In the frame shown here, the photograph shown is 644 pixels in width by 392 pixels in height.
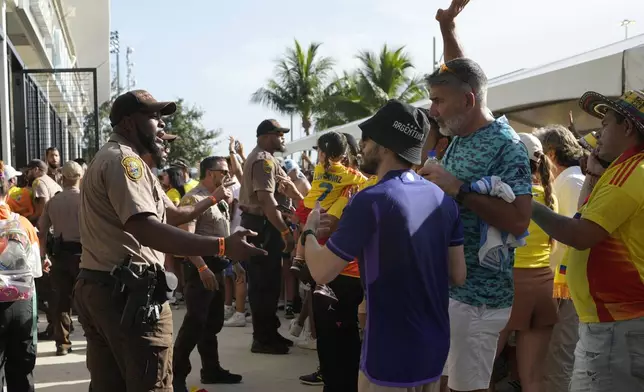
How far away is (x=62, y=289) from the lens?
7.60 meters

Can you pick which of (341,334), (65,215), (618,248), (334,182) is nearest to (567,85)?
(334,182)

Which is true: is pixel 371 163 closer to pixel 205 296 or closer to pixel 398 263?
pixel 398 263

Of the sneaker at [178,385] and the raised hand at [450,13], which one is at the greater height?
the raised hand at [450,13]

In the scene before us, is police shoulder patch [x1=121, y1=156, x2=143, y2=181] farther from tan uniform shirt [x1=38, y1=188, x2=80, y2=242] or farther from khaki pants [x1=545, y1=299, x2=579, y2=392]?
tan uniform shirt [x1=38, y1=188, x2=80, y2=242]

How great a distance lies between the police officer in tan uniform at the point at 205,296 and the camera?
18.0 ft

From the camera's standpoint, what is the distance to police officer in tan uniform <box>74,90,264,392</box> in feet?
10.3

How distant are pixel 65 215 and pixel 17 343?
114 inches

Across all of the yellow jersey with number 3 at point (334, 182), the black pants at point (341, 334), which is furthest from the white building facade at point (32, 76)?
the black pants at point (341, 334)

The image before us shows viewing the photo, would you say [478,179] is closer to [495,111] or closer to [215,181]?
[215,181]

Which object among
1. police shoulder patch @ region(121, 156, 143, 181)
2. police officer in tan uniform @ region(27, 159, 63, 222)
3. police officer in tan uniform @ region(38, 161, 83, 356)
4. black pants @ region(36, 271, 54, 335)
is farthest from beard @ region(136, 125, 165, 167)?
police officer in tan uniform @ region(27, 159, 63, 222)

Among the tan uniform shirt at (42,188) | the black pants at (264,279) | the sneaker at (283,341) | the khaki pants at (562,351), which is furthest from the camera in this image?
the tan uniform shirt at (42,188)

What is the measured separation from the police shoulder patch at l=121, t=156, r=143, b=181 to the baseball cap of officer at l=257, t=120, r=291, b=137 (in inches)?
156

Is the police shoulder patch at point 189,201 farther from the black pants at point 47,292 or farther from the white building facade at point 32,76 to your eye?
the white building facade at point 32,76

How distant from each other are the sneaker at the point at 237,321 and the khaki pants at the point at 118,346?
5.37 metres
